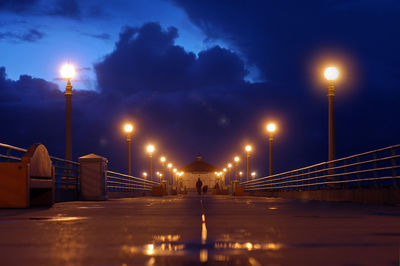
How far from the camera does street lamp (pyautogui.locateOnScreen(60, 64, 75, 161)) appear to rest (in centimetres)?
2188

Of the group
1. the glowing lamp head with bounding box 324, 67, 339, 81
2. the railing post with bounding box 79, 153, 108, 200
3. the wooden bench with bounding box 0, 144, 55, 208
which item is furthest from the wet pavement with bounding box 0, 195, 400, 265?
the glowing lamp head with bounding box 324, 67, 339, 81

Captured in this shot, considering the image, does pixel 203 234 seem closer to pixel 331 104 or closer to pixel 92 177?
pixel 331 104

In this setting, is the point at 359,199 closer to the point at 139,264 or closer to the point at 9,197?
the point at 9,197

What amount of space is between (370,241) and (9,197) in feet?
30.8

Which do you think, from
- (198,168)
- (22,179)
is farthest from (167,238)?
(198,168)

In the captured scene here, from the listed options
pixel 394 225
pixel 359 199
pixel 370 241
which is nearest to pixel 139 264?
pixel 370 241

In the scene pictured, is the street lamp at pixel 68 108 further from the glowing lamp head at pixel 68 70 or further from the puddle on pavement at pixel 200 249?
the puddle on pavement at pixel 200 249

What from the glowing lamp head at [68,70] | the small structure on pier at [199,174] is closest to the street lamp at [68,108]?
the glowing lamp head at [68,70]

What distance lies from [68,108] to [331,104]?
9602 mm

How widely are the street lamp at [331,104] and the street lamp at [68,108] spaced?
9.38 meters

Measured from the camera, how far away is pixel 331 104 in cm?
2170

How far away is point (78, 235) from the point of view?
6352mm

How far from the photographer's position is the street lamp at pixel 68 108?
21875 mm

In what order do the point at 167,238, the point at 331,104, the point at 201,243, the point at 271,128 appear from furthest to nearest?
the point at 271,128 < the point at 331,104 < the point at 167,238 < the point at 201,243
